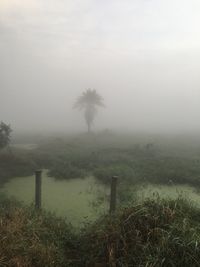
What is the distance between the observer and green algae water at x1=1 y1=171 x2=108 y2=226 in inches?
531

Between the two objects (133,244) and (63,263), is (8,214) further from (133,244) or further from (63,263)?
(133,244)

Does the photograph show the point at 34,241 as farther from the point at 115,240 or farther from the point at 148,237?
the point at 148,237

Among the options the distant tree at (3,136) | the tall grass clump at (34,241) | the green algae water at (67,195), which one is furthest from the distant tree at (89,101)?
the tall grass clump at (34,241)

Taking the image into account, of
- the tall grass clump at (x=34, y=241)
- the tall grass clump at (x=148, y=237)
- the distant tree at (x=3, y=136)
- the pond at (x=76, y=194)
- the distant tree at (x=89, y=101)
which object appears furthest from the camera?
the distant tree at (x=89, y=101)

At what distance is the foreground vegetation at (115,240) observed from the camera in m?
Result: 7.37

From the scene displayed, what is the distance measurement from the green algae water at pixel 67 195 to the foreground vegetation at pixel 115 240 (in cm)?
266

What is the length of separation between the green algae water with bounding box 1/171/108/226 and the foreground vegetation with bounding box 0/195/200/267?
105 inches

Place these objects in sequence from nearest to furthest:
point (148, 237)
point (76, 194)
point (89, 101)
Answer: point (148, 237)
point (76, 194)
point (89, 101)

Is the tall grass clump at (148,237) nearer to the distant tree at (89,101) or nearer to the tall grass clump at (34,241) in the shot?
the tall grass clump at (34,241)

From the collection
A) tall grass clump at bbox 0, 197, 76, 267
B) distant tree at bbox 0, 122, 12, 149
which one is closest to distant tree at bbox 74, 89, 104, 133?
distant tree at bbox 0, 122, 12, 149

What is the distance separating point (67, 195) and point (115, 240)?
331 inches

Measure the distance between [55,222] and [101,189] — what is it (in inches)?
297

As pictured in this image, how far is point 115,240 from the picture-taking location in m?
8.27

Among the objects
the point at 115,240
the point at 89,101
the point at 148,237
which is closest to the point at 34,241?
the point at 115,240
